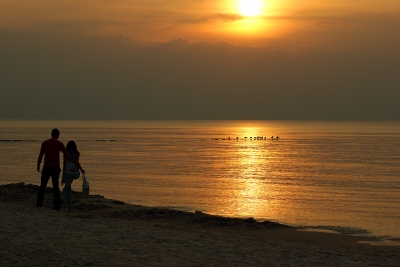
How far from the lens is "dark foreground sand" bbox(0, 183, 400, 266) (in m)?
10.3

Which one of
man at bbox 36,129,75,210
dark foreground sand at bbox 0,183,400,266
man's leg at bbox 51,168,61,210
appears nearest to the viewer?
dark foreground sand at bbox 0,183,400,266

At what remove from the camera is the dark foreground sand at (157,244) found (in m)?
10.3

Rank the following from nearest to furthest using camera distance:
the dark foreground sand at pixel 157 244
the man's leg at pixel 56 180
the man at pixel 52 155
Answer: the dark foreground sand at pixel 157 244, the man at pixel 52 155, the man's leg at pixel 56 180

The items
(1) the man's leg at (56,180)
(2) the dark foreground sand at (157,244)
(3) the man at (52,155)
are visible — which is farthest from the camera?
(1) the man's leg at (56,180)

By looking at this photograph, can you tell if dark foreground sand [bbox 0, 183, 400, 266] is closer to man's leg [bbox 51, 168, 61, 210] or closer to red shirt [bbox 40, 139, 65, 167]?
man's leg [bbox 51, 168, 61, 210]

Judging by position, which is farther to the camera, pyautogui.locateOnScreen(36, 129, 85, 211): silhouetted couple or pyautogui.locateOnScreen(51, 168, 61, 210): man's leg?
pyautogui.locateOnScreen(51, 168, 61, 210): man's leg

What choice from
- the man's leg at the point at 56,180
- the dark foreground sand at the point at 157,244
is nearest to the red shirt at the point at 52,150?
the man's leg at the point at 56,180

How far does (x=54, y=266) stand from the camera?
31.4ft

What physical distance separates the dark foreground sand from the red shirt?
4.58 ft

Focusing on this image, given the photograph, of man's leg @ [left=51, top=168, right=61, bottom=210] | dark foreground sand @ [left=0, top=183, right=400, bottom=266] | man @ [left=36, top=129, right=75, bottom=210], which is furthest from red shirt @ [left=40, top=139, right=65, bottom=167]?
dark foreground sand @ [left=0, top=183, right=400, bottom=266]

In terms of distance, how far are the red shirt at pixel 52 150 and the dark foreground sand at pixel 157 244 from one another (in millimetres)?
1396

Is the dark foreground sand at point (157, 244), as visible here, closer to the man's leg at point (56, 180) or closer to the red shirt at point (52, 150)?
the man's leg at point (56, 180)

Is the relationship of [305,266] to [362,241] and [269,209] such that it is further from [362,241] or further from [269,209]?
[269,209]

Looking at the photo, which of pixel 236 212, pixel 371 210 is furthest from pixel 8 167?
pixel 371 210
